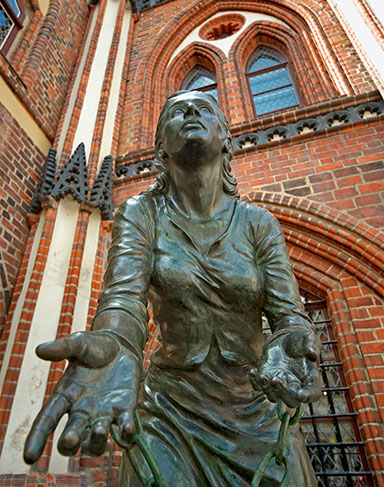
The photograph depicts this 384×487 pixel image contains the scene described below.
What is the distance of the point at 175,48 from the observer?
6.93m

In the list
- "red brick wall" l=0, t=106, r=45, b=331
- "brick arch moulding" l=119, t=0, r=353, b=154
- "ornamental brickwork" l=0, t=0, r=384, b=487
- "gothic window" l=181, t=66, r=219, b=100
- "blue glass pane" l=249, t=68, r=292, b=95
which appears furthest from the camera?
"gothic window" l=181, t=66, r=219, b=100

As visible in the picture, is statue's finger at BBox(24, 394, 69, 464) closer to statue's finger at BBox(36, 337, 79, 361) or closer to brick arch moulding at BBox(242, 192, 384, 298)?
statue's finger at BBox(36, 337, 79, 361)

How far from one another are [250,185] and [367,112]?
1647mm

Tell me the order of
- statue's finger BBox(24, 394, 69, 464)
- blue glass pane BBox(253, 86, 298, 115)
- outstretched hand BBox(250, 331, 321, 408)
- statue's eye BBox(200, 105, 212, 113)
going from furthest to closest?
blue glass pane BBox(253, 86, 298, 115) → statue's eye BBox(200, 105, 212, 113) → outstretched hand BBox(250, 331, 321, 408) → statue's finger BBox(24, 394, 69, 464)

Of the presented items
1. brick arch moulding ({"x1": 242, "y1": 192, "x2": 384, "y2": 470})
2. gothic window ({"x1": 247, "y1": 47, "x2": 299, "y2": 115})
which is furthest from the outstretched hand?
gothic window ({"x1": 247, "y1": 47, "x2": 299, "y2": 115})

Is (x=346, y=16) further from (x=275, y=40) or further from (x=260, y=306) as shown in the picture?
(x=260, y=306)

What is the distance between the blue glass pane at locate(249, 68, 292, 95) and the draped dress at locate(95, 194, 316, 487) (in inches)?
213

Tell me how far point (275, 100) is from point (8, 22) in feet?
15.2

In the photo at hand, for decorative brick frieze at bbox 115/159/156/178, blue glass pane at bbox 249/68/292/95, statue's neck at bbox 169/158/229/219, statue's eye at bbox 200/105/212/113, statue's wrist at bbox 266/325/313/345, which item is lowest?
statue's wrist at bbox 266/325/313/345

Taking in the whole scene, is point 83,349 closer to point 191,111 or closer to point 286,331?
point 286,331

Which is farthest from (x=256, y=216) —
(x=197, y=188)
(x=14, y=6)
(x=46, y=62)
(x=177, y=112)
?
(x=14, y=6)

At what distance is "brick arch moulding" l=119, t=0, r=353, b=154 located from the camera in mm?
5312

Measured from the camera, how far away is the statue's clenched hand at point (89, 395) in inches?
19.8

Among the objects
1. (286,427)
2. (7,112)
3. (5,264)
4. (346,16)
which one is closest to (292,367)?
(286,427)
